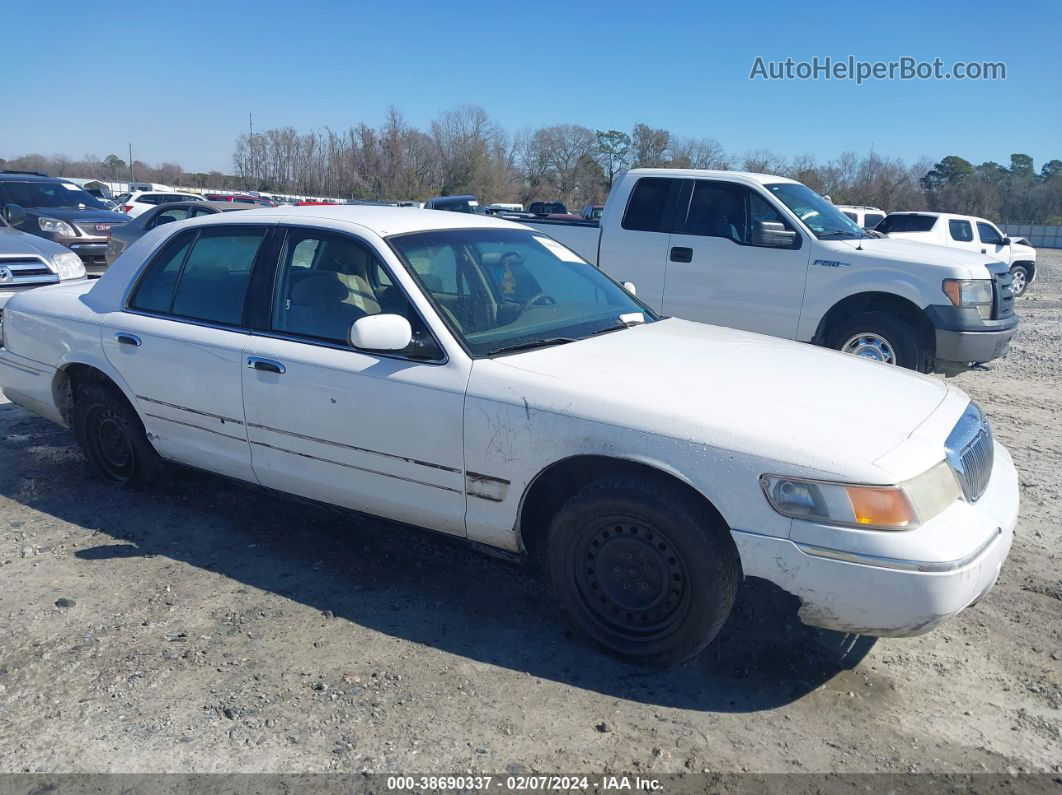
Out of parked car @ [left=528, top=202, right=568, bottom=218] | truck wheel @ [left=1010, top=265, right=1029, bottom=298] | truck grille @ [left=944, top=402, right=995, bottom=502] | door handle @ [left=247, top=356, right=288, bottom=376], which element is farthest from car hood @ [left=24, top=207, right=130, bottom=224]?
truck wheel @ [left=1010, top=265, right=1029, bottom=298]

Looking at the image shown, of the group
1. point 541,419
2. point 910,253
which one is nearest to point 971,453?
point 541,419

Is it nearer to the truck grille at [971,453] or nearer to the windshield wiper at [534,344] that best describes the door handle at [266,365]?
the windshield wiper at [534,344]

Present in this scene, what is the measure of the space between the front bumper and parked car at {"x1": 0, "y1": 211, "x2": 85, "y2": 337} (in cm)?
852

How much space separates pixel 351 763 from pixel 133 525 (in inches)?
97.4

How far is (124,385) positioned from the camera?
14.9 feet

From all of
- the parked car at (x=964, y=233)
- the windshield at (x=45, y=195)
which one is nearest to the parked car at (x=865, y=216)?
the parked car at (x=964, y=233)

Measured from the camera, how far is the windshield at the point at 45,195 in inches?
610

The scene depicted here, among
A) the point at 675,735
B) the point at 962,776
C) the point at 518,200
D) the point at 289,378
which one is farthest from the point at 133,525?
the point at 518,200

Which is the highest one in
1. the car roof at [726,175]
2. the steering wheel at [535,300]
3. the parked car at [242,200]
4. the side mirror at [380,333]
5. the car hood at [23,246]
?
the car roof at [726,175]

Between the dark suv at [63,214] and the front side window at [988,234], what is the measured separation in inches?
739

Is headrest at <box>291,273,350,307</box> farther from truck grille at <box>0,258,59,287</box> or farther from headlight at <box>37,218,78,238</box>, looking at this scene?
headlight at <box>37,218,78,238</box>

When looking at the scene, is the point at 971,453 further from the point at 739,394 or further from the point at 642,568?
the point at 642,568

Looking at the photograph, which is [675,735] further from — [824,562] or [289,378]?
[289,378]

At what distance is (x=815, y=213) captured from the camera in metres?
7.72
